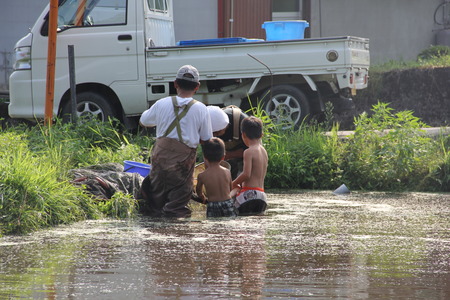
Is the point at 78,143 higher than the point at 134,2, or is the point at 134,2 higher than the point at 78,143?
the point at 134,2

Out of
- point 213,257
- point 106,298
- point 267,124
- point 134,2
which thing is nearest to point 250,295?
point 106,298

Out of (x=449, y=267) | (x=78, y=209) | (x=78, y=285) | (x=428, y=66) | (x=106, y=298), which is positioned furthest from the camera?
(x=428, y=66)

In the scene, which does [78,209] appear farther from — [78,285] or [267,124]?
[267,124]

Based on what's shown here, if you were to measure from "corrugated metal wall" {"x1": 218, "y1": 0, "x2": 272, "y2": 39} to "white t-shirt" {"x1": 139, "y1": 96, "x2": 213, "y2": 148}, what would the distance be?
1026cm

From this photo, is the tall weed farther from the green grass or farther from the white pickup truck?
the white pickup truck

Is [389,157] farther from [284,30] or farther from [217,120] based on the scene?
[284,30]

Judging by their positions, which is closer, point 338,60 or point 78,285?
point 78,285

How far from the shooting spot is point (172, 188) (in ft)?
22.6

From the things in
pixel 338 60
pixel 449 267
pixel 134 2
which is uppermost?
pixel 134 2

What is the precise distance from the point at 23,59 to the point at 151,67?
6.17 ft

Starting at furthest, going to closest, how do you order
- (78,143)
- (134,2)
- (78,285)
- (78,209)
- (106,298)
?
(134,2) < (78,143) < (78,209) < (78,285) < (106,298)

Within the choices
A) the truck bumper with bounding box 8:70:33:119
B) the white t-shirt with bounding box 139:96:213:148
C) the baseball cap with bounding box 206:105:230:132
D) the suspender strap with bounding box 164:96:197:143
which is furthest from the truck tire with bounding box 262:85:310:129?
the suspender strap with bounding box 164:96:197:143

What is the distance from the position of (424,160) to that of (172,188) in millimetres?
3742

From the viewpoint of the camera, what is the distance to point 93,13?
1128cm
